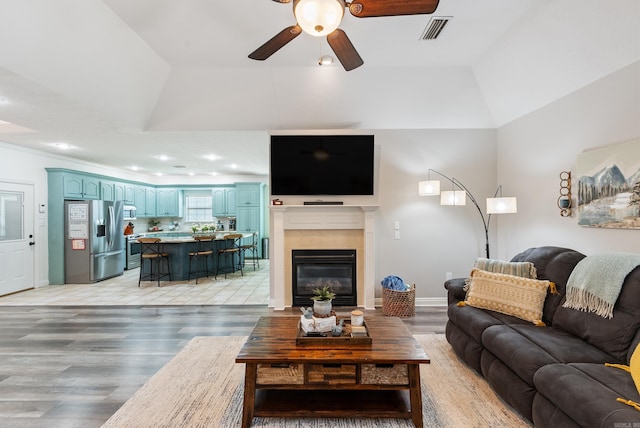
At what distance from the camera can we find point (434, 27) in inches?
119

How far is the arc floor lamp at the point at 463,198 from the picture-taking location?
139 inches

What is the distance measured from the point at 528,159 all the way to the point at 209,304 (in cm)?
487

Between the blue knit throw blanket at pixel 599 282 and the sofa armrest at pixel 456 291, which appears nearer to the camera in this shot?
the blue knit throw blanket at pixel 599 282

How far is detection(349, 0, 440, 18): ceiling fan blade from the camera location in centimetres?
171

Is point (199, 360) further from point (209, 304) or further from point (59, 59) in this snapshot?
point (59, 59)

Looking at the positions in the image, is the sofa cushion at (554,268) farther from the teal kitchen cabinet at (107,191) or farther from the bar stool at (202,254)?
the teal kitchen cabinet at (107,191)

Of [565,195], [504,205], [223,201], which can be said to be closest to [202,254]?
[223,201]

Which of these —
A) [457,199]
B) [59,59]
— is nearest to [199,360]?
[59,59]

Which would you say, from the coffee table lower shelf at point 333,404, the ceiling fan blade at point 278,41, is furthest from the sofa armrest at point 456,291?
the ceiling fan blade at point 278,41

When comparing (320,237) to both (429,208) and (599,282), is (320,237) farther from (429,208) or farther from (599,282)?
(599,282)

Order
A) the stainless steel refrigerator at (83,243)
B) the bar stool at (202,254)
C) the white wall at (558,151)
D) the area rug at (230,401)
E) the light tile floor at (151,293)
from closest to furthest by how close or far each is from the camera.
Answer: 1. the area rug at (230,401)
2. the white wall at (558,151)
3. the light tile floor at (151,293)
4. the stainless steel refrigerator at (83,243)
5. the bar stool at (202,254)

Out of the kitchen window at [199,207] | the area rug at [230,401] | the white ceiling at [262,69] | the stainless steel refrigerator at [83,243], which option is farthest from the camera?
the kitchen window at [199,207]

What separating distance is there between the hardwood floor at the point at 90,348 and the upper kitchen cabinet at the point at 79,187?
262cm

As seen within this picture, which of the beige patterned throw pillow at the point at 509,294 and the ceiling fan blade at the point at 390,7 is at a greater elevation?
the ceiling fan blade at the point at 390,7
